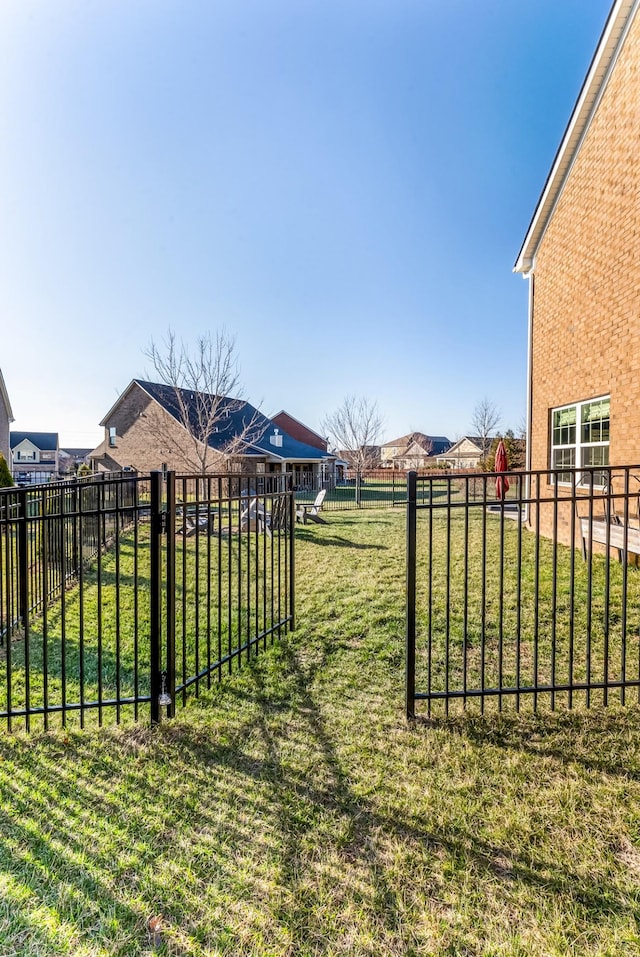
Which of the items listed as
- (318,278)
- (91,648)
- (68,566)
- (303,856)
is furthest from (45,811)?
(318,278)

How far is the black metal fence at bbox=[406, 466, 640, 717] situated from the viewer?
286 cm

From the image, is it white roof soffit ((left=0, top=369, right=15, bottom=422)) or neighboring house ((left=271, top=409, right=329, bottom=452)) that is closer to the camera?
white roof soffit ((left=0, top=369, right=15, bottom=422))

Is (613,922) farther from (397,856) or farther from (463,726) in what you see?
(463,726)

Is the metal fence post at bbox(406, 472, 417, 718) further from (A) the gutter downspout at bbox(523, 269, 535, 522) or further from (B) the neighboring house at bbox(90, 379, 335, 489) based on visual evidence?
(B) the neighboring house at bbox(90, 379, 335, 489)

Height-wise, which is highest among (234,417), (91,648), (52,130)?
(52,130)

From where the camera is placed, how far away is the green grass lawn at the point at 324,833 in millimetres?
1538

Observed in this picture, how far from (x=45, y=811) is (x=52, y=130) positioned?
11332 millimetres

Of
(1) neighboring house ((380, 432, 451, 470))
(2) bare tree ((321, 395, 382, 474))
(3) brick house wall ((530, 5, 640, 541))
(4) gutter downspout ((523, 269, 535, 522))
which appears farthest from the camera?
(1) neighboring house ((380, 432, 451, 470))

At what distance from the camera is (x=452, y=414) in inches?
1681

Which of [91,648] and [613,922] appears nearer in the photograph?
[613,922]

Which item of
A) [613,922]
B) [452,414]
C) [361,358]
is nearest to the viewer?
[613,922]

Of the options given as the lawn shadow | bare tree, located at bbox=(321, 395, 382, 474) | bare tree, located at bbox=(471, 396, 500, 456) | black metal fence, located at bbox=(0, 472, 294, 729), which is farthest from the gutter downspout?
bare tree, located at bbox=(471, 396, 500, 456)

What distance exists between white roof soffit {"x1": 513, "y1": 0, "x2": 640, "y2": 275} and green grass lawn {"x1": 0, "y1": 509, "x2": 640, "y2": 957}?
9893 mm

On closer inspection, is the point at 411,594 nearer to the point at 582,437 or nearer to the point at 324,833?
the point at 324,833
